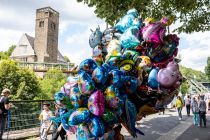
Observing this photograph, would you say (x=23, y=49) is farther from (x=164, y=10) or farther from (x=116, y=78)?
(x=116, y=78)

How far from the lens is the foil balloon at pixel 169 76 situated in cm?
434

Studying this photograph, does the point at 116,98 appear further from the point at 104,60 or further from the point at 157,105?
the point at 157,105

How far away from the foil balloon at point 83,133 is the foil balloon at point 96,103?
0.25 meters

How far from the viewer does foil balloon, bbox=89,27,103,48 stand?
193 inches

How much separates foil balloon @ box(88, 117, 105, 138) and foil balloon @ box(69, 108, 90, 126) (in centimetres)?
8

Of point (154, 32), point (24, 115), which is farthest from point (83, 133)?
point (24, 115)

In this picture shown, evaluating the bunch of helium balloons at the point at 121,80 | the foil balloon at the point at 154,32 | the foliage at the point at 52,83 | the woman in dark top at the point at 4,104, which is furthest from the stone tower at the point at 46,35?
the foil balloon at the point at 154,32

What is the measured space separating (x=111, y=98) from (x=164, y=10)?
7.58 meters

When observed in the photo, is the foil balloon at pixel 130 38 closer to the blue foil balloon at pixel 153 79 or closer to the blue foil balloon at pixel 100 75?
the blue foil balloon at pixel 153 79

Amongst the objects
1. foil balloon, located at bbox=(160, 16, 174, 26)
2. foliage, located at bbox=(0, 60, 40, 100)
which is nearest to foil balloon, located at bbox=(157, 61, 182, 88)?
foil balloon, located at bbox=(160, 16, 174, 26)

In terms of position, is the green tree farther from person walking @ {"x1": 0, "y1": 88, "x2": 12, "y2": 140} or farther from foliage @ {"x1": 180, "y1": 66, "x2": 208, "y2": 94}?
person walking @ {"x1": 0, "y1": 88, "x2": 12, "y2": 140}

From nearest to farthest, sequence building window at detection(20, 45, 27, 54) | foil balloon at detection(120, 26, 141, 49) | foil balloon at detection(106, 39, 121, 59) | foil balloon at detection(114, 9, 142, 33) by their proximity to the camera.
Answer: foil balloon at detection(106, 39, 121, 59) < foil balloon at detection(120, 26, 141, 49) < foil balloon at detection(114, 9, 142, 33) < building window at detection(20, 45, 27, 54)

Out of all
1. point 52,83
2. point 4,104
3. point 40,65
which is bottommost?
point 4,104

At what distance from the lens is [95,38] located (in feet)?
16.2
